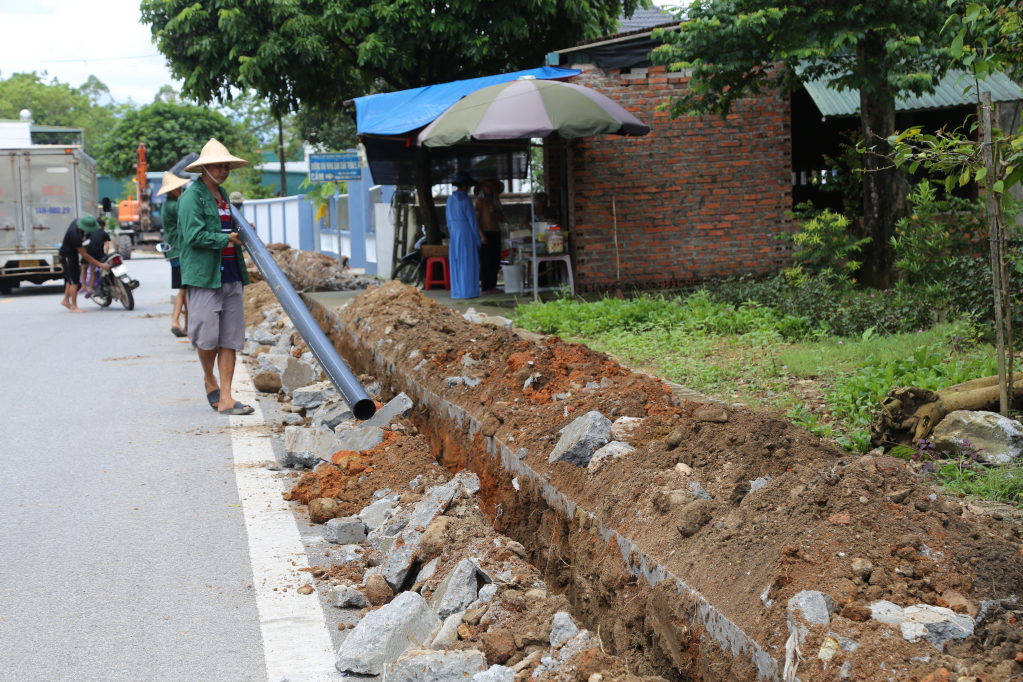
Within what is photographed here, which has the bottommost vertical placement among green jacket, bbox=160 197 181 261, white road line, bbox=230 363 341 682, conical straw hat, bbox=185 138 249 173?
white road line, bbox=230 363 341 682

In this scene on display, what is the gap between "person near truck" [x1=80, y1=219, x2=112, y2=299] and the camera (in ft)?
50.6

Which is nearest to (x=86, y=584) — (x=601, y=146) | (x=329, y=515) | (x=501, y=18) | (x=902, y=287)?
(x=329, y=515)

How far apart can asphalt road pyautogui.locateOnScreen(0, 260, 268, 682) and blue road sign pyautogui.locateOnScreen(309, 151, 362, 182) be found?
31.1 feet

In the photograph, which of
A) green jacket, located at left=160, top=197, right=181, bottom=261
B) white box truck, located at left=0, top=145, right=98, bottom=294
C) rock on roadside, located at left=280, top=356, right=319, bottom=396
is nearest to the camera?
rock on roadside, located at left=280, top=356, right=319, bottom=396

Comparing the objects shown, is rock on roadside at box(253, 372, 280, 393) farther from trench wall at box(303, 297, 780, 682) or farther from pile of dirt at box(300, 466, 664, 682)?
pile of dirt at box(300, 466, 664, 682)

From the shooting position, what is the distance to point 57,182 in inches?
763

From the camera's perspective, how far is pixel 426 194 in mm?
15281

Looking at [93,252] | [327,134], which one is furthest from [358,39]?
[327,134]

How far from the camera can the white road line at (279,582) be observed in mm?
3349

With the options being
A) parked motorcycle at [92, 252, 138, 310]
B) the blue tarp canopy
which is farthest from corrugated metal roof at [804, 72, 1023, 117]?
parked motorcycle at [92, 252, 138, 310]

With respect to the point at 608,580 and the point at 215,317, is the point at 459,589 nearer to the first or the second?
the point at 608,580

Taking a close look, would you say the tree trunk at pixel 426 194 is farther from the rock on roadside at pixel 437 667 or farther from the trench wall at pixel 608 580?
the rock on roadside at pixel 437 667

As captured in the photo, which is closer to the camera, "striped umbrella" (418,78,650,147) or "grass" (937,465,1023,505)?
"grass" (937,465,1023,505)

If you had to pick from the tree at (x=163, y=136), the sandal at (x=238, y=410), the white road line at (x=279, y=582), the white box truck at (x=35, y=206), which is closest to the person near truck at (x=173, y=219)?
the sandal at (x=238, y=410)
